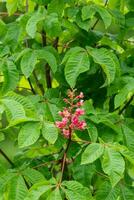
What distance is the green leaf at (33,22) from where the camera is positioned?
1850mm

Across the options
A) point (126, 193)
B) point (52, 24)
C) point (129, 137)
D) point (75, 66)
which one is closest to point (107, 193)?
point (126, 193)

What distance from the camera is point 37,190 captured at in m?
1.60

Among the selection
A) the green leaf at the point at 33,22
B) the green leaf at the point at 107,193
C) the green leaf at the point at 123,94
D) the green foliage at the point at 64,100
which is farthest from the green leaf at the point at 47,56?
the green leaf at the point at 107,193

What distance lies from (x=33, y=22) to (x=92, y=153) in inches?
20.3

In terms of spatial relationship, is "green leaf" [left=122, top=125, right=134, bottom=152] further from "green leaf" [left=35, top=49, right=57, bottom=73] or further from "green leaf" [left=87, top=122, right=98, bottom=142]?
"green leaf" [left=35, top=49, right=57, bottom=73]

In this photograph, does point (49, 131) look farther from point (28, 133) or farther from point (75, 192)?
point (75, 192)

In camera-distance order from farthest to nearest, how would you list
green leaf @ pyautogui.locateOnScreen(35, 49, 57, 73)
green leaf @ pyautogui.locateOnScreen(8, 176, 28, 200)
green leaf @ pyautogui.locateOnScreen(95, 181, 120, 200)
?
green leaf @ pyautogui.locateOnScreen(35, 49, 57, 73), green leaf @ pyautogui.locateOnScreen(95, 181, 120, 200), green leaf @ pyautogui.locateOnScreen(8, 176, 28, 200)

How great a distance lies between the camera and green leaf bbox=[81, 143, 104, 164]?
1.61m

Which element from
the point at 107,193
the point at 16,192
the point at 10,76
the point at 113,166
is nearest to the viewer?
the point at 113,166

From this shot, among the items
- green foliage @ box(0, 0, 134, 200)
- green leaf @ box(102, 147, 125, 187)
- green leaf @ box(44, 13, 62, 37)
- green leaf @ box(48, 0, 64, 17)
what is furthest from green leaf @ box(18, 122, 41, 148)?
green leaf @ box(48, 0, 64, 17)

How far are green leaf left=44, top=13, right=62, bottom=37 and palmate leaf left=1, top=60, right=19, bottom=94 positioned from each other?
17cm

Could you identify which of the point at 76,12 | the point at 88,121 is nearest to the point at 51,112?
the point at 88,121

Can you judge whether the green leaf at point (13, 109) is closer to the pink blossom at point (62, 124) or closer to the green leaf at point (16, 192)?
the pink blossom at point (62, 124)

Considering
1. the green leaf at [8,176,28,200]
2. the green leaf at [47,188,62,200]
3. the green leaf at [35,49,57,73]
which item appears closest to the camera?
the green leaf at [47,188,62,200]
